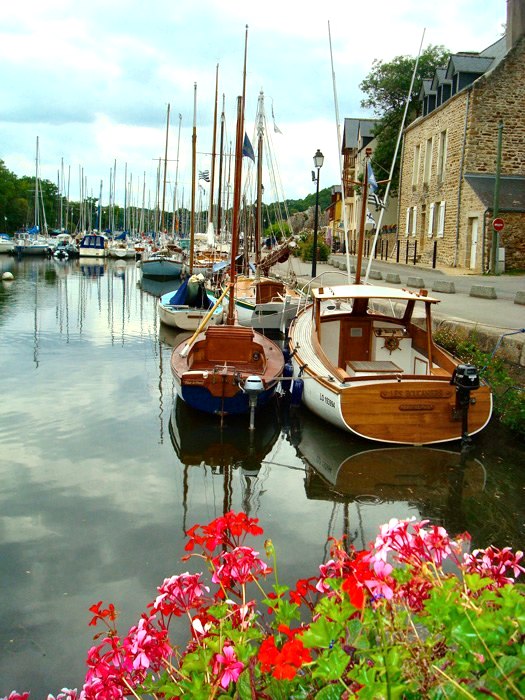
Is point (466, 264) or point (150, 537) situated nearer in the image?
point (150, 537)

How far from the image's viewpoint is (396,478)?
8781 millimetres

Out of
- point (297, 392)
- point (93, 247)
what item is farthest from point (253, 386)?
point (93, 247)

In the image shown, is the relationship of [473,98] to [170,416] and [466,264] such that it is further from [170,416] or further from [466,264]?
[170,416]

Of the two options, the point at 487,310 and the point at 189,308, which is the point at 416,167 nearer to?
the point at 189,308

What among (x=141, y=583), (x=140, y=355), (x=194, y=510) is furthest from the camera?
(x=140, y=355)

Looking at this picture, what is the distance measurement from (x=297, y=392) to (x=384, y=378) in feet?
8.35

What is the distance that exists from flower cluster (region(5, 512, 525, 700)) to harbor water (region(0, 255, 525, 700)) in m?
2.45

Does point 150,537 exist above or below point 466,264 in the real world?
below

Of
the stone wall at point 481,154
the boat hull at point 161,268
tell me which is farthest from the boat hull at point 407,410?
the boat hull at point 161,268

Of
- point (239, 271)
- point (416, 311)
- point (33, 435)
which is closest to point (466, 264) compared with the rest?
point (239, 271)

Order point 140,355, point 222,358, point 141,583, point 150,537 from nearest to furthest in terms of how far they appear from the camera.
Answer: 1. point 141,583
2. point 150,537
3. point 222,358
4. point 140,355

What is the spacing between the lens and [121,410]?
39.9 ft

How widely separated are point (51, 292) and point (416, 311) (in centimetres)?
2389

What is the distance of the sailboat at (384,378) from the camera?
9.62 m
